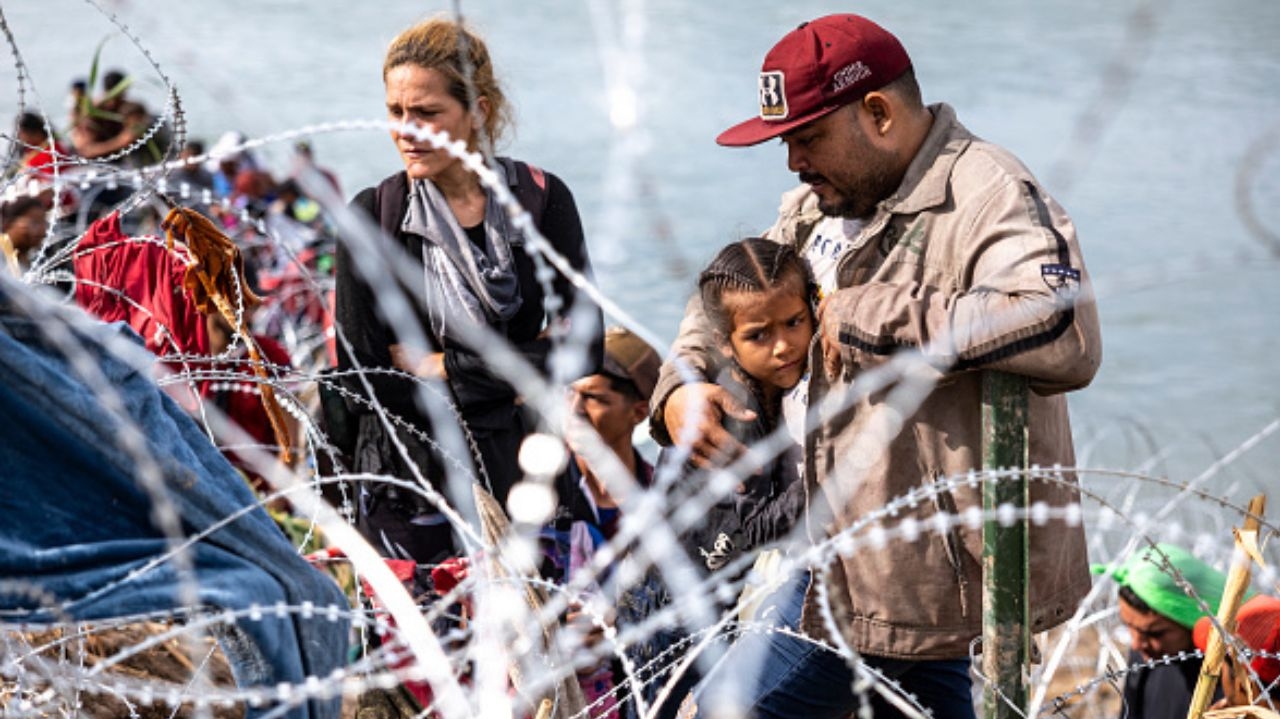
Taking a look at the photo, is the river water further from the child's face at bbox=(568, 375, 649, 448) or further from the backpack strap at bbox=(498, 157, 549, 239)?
the backpack strap at bbox=(498, 157, 549, 239)

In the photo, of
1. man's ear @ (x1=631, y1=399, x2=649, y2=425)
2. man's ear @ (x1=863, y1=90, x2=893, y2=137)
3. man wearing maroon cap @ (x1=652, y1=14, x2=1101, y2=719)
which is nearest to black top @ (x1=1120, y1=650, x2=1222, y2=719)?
man wearing maroon cap @ (x1=652, y1=14, x2=1101, y2=719)

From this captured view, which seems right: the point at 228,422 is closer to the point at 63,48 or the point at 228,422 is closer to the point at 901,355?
the point at 901,355

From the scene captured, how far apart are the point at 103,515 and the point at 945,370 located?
3.98ft

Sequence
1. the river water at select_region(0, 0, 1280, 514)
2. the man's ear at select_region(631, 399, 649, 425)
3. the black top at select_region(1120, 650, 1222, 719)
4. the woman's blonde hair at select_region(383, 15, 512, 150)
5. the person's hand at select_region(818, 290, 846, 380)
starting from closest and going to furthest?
the person's hand at select_region(818, 290, 846, 380) < the woman's blonde hair at select_region(383, 15, 512, 150) < the black top at select_region(1120, 650, 1222, 719) < the man's ear at select_region(631, 399, 649, 425) < the river water at select_region(0, 0, 1280, 514)

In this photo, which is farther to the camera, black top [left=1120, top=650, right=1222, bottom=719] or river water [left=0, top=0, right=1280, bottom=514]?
river water [left=0, top=0, right=1280, bottom=514]

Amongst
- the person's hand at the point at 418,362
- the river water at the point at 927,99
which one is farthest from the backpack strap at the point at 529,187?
the river water at the point at 927,99

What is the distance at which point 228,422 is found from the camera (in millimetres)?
4008

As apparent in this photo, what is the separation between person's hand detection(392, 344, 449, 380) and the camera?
11.4 ft

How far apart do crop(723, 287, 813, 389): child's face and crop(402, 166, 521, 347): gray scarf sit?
685mm

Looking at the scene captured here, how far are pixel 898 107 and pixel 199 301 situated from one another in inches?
53.8

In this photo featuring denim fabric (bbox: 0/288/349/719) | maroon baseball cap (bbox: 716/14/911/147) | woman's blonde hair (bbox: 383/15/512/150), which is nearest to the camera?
denim fabric (bbox: 0/288/349/719)

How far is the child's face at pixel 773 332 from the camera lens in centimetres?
288

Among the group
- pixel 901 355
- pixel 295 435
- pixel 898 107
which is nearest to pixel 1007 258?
pixel 901 355

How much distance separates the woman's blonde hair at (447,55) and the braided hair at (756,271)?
0.68 metres
